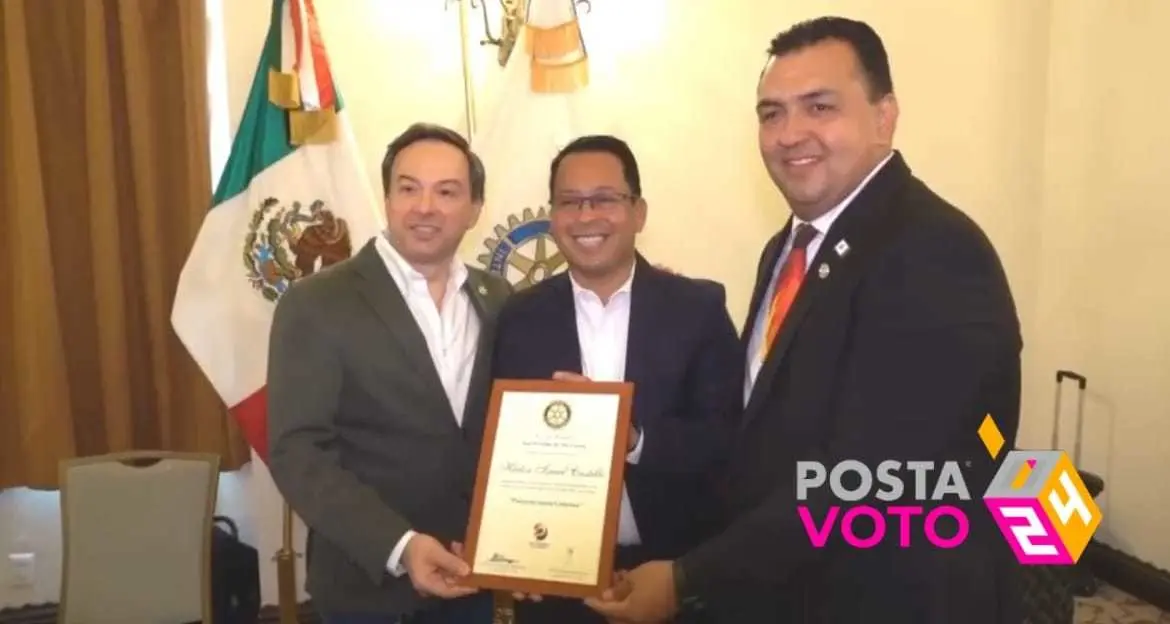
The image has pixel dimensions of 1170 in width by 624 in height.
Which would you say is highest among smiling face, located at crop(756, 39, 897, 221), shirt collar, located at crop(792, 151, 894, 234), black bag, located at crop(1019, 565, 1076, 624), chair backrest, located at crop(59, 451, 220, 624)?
smiling face, located at crop(756, 39, 897, 221)

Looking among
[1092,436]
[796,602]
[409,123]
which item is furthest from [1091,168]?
[796,602]

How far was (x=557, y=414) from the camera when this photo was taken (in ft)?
5.56

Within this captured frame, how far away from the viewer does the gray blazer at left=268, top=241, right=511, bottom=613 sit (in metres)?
1.83

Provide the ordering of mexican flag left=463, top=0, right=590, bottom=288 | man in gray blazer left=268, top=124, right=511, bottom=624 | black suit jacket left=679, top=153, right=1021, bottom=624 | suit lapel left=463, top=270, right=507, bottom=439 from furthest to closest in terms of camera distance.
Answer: mexican flag left=463, top=0, right=590, bottom=288 → suit lapel left=463, top=270, right=507, bottom=439 → man in gray blazer left=268, top=124, right=511, bottom=624 → black suit jacket left=679, top=153, right=1021, bottom=624

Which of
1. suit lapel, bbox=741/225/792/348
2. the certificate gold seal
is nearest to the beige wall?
suit lapel, bbox=741/225/792/348

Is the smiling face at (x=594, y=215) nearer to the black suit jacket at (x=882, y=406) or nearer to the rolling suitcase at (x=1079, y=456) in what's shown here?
the black suit jacket at (x=882, y=406)

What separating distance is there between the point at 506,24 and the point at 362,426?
1.85 metres

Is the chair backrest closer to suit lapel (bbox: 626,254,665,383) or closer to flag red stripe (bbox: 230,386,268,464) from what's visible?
flag red stripe (bbox: 230,386,268,464)

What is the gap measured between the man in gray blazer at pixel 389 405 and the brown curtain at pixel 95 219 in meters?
1.43

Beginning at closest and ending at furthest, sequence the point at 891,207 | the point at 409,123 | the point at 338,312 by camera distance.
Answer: the point at 891,207
the point at 338,312
the point at 409,123

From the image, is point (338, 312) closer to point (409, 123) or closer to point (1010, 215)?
point (409, 123)

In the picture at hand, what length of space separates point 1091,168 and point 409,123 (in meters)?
2.61

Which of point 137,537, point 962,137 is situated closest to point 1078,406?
point 962,137

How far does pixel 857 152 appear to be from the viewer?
1.57m
